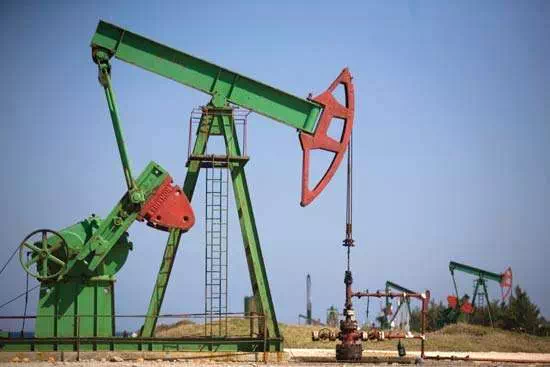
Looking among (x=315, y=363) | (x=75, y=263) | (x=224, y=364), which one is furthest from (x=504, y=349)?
(x=75, y=263)

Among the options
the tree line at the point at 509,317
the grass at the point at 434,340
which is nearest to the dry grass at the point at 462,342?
the grass at the point at 434,340

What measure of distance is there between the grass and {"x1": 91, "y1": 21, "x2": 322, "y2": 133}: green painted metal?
590 cm

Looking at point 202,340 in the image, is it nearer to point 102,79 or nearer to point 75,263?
point 75,263

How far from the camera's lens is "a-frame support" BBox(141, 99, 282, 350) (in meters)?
13.4

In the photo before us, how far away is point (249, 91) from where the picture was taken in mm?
13742

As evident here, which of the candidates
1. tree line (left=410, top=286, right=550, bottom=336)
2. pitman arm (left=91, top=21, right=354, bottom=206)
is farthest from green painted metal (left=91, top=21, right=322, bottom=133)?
tree line (left=410, top=286, right=550, bottom=336)

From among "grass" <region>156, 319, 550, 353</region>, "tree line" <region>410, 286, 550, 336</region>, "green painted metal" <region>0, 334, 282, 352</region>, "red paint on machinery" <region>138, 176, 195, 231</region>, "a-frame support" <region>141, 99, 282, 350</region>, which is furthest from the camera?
"tree line" <region>410, 286, 550, 336</region>

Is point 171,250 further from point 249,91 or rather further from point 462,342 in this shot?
point 462,342

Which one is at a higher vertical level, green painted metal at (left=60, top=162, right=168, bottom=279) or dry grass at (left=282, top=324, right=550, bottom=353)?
green painted metal at (left=60, top=162, right=168, bottom=279)

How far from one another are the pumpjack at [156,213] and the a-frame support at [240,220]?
2 centimetres

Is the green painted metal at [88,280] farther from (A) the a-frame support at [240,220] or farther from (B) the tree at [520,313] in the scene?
(B) the tree at [520,313]

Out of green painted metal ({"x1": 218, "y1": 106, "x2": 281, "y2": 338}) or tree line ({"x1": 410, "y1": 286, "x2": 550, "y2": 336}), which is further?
tree line ({"x1": 410, "y1": 286, "x2": 550, "y2": 336})

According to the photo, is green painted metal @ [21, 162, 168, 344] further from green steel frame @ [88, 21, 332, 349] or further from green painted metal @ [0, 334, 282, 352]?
green steel frame @ [88, 21, 332, 349]

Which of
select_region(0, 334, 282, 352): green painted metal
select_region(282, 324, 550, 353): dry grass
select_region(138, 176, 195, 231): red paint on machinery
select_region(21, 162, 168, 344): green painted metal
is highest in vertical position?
select_region(138, 176, 195, 231): red paint on machinery
